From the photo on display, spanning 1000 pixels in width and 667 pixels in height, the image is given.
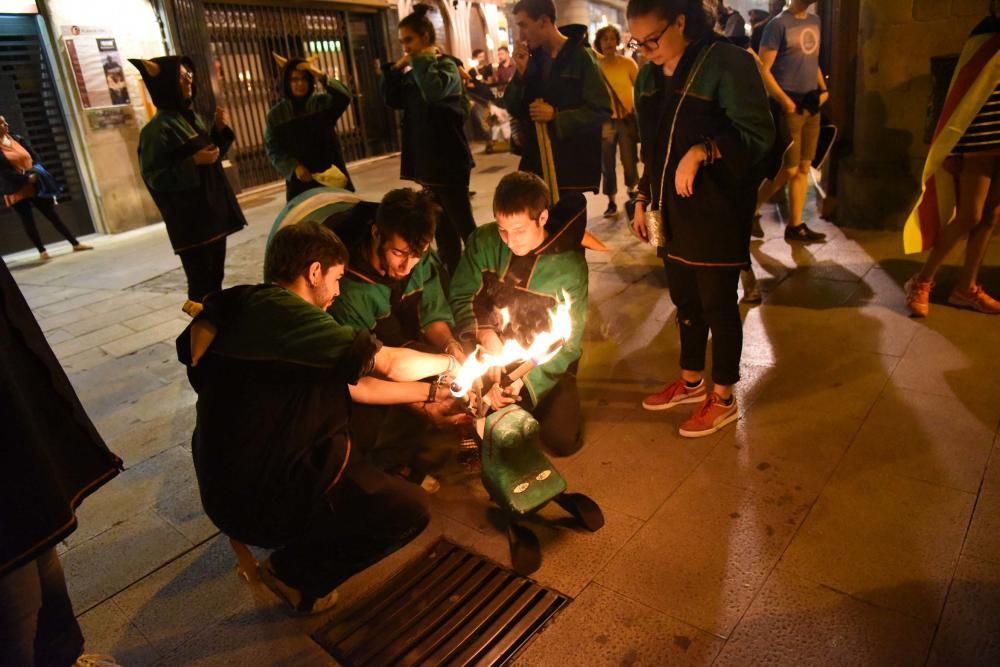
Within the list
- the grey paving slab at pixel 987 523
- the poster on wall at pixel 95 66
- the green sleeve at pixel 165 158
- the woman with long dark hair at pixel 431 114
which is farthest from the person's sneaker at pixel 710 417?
the poster on wall at pixel 95 66

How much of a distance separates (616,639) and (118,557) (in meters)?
2.26

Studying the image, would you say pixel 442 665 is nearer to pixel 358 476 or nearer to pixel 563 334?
pixel 358 476

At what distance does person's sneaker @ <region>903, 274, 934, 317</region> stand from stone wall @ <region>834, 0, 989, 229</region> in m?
2.27

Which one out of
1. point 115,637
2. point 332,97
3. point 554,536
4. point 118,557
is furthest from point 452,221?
point 115,637

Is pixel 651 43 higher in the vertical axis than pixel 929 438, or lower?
higher

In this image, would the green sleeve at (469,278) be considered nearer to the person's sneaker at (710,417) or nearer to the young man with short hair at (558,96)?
the person's sneaker at (710,417)

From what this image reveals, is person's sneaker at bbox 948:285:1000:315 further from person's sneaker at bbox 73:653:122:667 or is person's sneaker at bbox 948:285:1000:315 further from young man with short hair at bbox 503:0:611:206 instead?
person's sneaker at bbox 73:653:122:667

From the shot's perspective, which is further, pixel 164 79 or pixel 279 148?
pixel 279 148

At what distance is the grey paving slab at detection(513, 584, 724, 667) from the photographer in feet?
7.69

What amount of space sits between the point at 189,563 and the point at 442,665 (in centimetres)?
135

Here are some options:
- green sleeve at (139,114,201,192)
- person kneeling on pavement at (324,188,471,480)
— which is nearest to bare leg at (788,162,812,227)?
person kneeling on pavement at (324,188,471,480)

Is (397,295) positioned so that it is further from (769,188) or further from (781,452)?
(769,188)

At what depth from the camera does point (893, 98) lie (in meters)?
6.56

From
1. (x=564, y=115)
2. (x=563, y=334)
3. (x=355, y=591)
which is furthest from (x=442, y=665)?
(x=564, y=115)
